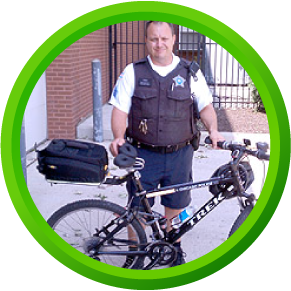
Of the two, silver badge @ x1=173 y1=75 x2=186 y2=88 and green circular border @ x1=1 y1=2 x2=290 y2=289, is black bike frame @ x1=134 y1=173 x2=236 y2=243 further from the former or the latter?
silver badge @ x1=173 y1=75 x2=186 y2=88

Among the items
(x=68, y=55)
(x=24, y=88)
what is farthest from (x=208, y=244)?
(x=68, y=55)

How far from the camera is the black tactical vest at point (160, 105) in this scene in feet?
12.6

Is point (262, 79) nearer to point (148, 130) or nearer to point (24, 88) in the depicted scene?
point (148, 130)

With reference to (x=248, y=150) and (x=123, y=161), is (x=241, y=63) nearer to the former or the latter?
(x=248, y=150)

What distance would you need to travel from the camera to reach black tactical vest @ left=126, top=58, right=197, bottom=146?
385 centimetres

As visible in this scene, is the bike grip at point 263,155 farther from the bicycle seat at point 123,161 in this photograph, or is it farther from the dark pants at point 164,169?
the bicycle seat at point 123,161

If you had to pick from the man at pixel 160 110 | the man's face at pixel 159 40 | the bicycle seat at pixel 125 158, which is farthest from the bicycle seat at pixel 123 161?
the man's face at pixel 159 40

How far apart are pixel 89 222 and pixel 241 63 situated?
1801mm

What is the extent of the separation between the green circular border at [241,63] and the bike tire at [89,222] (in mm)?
195

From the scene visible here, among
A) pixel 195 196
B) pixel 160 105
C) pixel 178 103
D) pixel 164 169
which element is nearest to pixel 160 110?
pixel 160 105

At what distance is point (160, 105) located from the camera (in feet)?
12.7

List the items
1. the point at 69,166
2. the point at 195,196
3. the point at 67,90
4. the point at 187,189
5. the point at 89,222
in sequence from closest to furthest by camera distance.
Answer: the point at 69,166
the point at 187,189
the point at 89,222
the point at 195,196
the point at 67,90

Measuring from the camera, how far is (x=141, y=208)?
3928mm

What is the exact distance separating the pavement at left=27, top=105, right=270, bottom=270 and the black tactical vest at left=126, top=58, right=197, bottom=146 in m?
0.58
